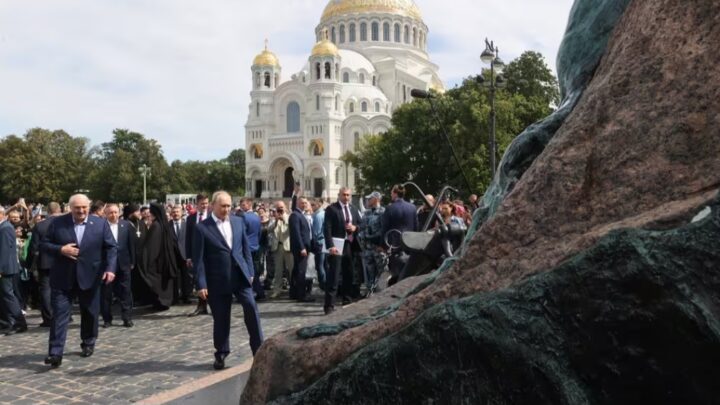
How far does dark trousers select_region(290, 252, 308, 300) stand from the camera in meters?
9.53

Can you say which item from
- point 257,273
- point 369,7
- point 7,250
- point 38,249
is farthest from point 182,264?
point 369,7

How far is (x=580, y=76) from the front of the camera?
10.4 ft

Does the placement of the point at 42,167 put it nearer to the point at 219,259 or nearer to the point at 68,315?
the point at 68,315

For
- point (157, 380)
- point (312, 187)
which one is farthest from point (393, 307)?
point (312, 187)

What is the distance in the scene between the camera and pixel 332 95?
6656 cm

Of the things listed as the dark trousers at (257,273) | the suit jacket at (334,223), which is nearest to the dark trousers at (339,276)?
the suit jacket at (334,223)

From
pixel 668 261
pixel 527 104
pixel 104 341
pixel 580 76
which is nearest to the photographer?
pixel 668 261

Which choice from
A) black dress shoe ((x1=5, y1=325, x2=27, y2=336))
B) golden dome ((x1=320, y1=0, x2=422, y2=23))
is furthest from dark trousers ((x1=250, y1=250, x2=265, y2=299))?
golden dome ((x1=320, y1=0, x2=422, y2=23))

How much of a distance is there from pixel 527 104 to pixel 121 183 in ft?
147

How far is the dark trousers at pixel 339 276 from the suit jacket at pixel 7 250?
3.75 meters

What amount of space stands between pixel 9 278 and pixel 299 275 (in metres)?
3.74

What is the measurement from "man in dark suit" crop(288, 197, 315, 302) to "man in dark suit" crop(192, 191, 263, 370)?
365 centimetres

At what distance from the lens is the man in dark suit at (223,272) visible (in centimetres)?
553

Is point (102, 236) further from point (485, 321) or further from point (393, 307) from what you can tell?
point (485, 321)
